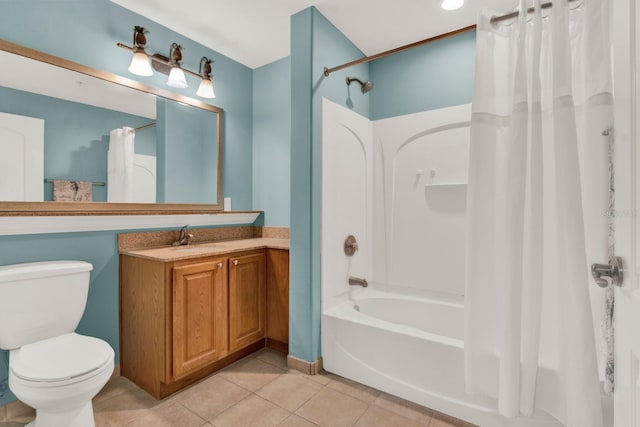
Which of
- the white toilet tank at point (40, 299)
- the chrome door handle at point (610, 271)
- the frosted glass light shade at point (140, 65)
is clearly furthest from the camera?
the frosted glass light shade at point (140, 65)

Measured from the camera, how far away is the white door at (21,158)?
170cm

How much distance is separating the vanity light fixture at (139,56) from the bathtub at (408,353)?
6.94ft

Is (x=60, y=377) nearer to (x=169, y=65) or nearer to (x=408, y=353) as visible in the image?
(x=408, y=353)

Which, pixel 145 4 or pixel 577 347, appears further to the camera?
pixel 145 4

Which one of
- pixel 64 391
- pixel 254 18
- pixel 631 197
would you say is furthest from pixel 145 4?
pixel 631 197

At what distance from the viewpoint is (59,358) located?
1.53 metres

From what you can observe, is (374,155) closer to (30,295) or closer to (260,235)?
(260,235)

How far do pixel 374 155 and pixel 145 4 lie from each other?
203cm

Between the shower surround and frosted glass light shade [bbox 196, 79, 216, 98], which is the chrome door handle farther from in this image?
frosted glass light shade [bbox 196, 79, 216, 98]

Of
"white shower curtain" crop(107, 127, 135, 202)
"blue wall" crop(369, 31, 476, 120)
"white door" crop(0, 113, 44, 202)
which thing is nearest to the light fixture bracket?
"white shower curtain" crop(107, 127, 135, 202)

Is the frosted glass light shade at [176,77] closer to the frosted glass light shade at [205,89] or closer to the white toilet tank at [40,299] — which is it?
the frosted glass light shade at [205,89]

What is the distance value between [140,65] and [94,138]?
0.59 meters

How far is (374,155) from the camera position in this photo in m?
2.82

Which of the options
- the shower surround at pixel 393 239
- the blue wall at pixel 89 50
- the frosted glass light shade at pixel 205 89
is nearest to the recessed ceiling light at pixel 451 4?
the shower surround at pixel 393 239
